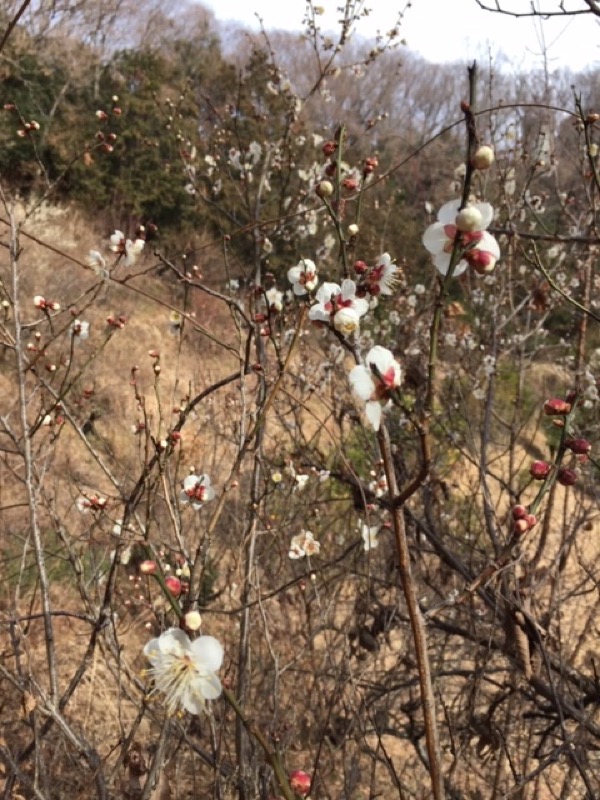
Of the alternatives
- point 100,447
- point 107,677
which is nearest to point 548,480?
point 107,677

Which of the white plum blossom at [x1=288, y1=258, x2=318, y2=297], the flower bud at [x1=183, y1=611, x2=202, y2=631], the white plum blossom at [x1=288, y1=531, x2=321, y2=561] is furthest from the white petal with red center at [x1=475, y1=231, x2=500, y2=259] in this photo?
the white plum blossom at [x1=288, y1=531, x2=321, y2=561]

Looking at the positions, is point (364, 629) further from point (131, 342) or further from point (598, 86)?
point (131, 342)

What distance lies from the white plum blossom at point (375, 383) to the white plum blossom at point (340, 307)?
197 mm

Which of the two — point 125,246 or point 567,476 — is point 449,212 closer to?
point 567,476

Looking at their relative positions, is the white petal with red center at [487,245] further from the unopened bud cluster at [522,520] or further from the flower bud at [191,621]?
the flower bud at [191,621]

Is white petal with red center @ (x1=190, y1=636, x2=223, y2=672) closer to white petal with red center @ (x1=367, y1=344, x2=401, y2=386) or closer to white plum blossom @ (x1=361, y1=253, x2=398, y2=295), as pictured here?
white petal with red center @ (x1=367, y1=344, x2=401, y2=386)

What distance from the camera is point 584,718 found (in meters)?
1.74

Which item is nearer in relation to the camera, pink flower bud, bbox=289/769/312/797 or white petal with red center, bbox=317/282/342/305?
pink flower bud, bbox=289/769/312/797

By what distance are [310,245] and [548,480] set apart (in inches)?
374

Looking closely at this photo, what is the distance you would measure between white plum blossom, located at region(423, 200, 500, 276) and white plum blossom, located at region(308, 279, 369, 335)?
0.58 feet

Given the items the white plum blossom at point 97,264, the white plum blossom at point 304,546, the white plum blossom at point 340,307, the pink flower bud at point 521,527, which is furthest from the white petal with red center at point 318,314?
the white plum blossom at point 304,546

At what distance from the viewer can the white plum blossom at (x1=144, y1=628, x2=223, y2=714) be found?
0.81m

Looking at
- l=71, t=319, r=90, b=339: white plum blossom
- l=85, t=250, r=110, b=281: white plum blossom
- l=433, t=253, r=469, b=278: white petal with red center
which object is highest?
l=85, t=250, r=110, b=281: white plum blossom

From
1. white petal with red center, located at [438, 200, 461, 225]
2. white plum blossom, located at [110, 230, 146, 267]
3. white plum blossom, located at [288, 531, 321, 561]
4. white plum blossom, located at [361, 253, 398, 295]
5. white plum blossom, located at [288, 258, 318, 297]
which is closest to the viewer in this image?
white petal with red center, located at [438, 200, 461, 225]
